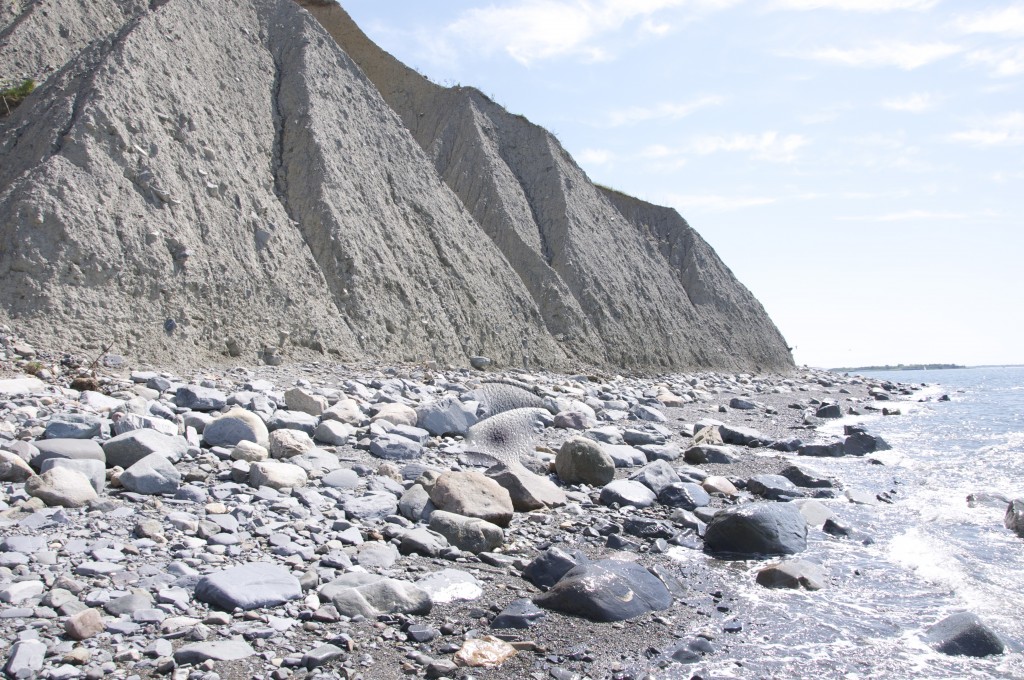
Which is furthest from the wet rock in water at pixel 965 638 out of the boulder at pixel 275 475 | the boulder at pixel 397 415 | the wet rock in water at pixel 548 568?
the boulder at pixel 397 415

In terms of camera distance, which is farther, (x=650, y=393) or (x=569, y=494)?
(x=650, y=393)

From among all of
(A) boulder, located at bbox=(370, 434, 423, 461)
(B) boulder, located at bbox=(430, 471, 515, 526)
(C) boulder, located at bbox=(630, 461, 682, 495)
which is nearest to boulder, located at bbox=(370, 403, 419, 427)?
(A) boulder, located at bbox=(370, 434, 423, 461)

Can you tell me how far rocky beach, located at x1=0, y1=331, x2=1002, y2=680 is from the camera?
3.34 metres

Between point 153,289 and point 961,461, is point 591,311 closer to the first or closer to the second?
point 961,461

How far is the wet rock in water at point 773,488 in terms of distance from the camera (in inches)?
302

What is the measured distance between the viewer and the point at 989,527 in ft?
23.3

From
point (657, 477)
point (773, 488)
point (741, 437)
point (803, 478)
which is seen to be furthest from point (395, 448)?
point (741, 437)

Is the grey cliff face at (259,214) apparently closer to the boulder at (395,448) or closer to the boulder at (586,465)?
the boulder at (395,448)

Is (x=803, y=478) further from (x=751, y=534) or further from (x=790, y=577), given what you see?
(x=790, y=577)

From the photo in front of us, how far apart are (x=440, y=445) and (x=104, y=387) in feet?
12.7

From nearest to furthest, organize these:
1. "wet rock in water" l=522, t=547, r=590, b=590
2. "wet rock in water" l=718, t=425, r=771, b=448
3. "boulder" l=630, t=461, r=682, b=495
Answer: "wet rock in water" l=522, t=547, r=590, b=590 → "boulder" l=630, t=461, r=682, b=495 → "wet rock in water" l=718, t=425, r=771, b=448

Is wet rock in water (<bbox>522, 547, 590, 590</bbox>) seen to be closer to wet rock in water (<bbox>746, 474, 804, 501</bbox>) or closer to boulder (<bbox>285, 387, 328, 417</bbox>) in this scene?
wet rock in water (<bbox>746, 474, 804, 501</bbox>)

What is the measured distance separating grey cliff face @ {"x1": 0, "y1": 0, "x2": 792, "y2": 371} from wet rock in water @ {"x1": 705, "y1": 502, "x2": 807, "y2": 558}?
8.00 m

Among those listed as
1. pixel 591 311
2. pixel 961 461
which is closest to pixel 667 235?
pixel 591 311
